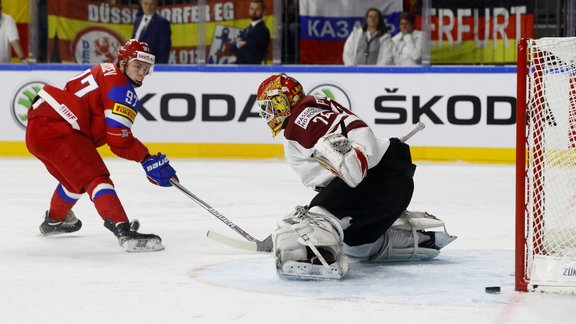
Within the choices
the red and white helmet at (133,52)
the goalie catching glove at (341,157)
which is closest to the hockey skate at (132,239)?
the red and white helmet at (133,52)

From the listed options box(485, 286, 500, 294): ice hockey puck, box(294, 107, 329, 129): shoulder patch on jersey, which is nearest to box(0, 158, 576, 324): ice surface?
box(485, 286, 500, 294): ice hockey puck

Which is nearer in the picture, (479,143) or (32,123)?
(32,123)

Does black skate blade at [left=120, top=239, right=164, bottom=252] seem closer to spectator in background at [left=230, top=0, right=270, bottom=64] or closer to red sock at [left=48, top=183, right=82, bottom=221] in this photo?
red sock at [left=48, top=183, right=82, bottom=221]

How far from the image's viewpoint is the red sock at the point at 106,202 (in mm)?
4559

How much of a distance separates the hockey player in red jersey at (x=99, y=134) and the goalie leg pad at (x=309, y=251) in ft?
2.94

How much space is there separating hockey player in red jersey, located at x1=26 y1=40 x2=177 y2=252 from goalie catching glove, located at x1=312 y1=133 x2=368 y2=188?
117 centimetres

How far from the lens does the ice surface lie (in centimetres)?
326

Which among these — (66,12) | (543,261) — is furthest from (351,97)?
(543,261)

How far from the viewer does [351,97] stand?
28.4ft

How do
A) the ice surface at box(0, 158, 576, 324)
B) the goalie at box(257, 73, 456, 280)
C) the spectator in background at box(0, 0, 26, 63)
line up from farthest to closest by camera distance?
1. the spectator in background at box(0, 0, 26, 63)
2. the goalie at box(257, 73, 456, 280)
3. the ice surface at box(0, 158, 576, 324)

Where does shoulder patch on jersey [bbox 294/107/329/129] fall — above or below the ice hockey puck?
above

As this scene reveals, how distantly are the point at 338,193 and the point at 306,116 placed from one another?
1.01ft

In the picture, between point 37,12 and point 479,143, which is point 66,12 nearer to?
point 37,12

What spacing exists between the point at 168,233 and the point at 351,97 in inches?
149
